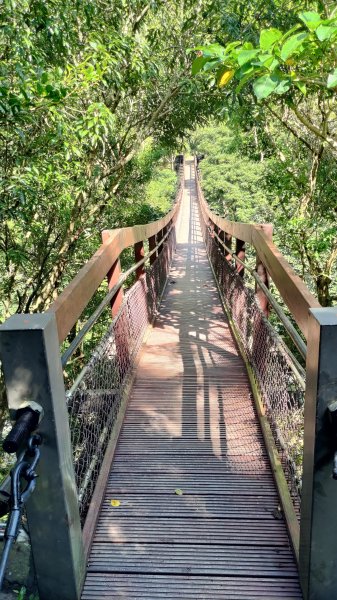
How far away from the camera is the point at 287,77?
180 centimetres

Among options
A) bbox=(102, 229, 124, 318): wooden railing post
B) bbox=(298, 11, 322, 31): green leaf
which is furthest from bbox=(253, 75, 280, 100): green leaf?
bbox=(102, 229, 124, 318): wooden railing post

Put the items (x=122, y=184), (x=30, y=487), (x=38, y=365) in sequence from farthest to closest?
(x=122, y=184) < (x=38, y=365) < (x=30, y=487)

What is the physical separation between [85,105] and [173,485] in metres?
4.37

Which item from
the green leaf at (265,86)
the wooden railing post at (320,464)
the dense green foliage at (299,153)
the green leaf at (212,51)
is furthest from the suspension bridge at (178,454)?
the dense green foliage at (299,153)

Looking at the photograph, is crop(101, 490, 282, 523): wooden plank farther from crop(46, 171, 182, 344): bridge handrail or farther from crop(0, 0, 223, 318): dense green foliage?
crop(0, 0, 223, 318): dense green foliage

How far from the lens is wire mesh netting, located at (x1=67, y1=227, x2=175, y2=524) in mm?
1791

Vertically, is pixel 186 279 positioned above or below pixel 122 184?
below

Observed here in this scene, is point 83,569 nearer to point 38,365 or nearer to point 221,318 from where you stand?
point 38,365

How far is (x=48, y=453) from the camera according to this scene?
1.19 m

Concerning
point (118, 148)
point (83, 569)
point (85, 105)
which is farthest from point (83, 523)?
point (118, 148)

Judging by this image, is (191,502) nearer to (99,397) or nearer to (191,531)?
(191,531)

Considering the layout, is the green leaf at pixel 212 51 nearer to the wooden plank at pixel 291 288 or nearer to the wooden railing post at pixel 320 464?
the wooden plank at pixel 291 288

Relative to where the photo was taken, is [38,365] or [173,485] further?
[173,485]

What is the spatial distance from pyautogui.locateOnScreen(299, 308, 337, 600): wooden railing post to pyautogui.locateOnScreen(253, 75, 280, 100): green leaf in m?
0.81
